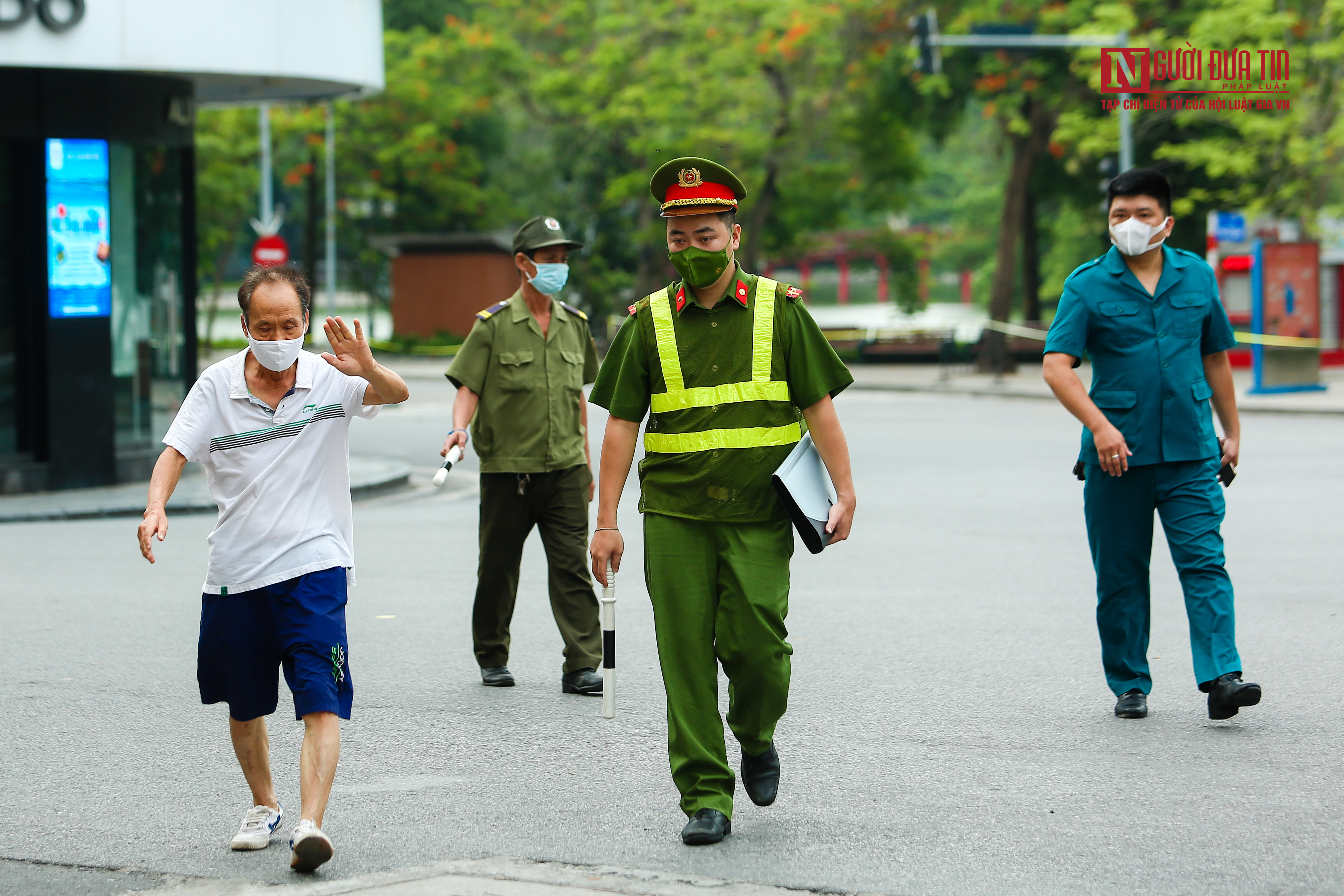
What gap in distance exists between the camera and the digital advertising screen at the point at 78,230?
13.7m

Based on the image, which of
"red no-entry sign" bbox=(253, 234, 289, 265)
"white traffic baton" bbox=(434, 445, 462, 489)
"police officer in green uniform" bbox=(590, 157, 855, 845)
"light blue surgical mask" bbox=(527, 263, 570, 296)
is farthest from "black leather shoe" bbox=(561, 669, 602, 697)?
"red no-entry sign" bbox=(253, 234, 289, 265)

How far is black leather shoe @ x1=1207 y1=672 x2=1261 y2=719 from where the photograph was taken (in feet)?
18.2

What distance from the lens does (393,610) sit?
831cm

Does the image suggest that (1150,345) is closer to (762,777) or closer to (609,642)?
(762,777)

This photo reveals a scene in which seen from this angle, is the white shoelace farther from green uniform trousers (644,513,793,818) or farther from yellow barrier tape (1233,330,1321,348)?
yellow barrier tape (1233,330,1321,348)

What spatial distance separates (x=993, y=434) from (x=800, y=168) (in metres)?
18.2

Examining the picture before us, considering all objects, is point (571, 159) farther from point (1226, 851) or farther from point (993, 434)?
point (1226, 851)

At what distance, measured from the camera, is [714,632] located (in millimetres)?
4625

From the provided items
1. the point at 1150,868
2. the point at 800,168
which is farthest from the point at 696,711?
the point at 800,168

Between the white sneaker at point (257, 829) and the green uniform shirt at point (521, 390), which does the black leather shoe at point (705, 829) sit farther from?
the green uniform shirt at point (521, 390)

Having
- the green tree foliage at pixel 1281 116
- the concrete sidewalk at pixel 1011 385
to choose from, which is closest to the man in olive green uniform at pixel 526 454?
the concrete sidewalk at pixel 1011 385

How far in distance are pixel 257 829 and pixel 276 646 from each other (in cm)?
52

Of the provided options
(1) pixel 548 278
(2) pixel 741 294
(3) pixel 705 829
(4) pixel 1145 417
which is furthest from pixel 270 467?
(4) pixel 1145 417

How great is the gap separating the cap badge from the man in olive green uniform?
2.30m
